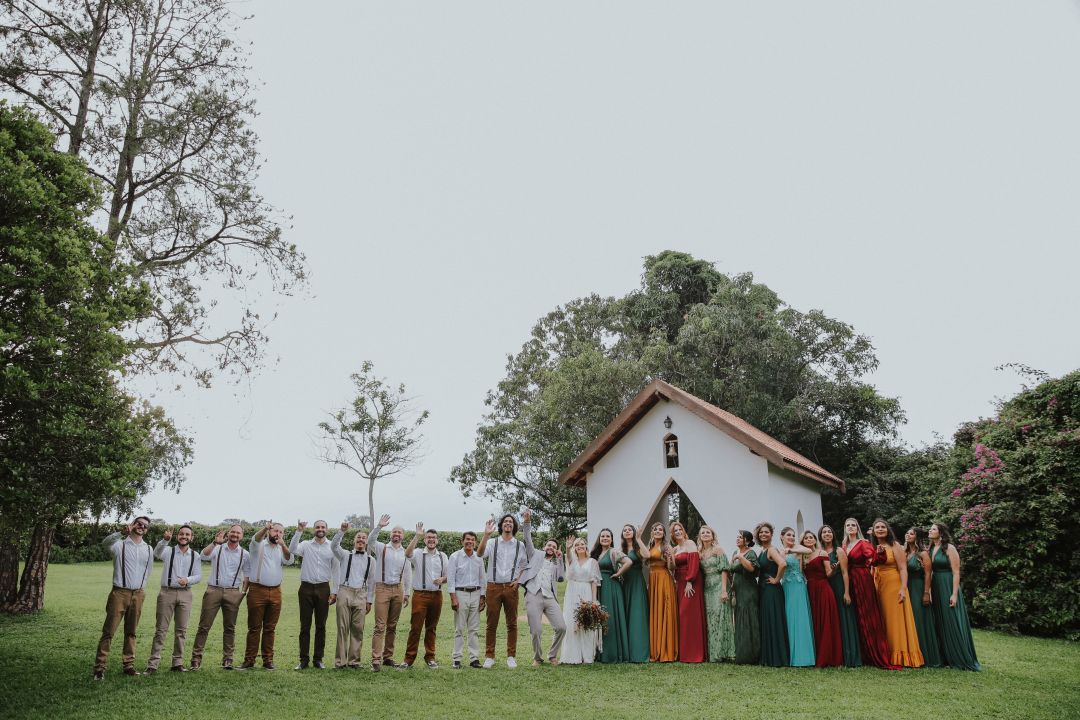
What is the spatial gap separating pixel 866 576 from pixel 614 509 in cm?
797

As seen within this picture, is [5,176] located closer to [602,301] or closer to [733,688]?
[733,688]

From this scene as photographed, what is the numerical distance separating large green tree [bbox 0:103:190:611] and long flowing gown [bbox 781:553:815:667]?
875 centimetres

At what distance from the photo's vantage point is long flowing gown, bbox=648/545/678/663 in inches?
406

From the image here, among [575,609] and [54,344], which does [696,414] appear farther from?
[54,344]

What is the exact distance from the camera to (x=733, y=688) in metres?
8.38

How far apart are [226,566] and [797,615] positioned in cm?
742

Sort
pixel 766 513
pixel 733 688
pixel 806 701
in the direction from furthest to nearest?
pixel 766 513 < pixel 733 688 < pixel 806 701

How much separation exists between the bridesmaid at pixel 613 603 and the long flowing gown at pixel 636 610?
0.07m

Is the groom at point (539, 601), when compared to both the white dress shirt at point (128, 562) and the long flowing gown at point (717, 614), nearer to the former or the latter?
the long flowing gown at point (717, 614)

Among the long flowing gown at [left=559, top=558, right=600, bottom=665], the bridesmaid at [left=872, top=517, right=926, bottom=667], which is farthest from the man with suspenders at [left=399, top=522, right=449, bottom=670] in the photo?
the bridesmaid at [left=872, top=517, right=926, bottom=667]

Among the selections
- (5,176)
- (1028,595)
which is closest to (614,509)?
(1028,595)

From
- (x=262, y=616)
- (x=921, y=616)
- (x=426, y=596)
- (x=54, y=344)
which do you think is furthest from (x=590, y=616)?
(x=54, y=344)

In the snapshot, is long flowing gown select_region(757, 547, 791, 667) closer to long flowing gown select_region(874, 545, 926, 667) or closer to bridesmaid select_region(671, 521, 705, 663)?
bridesmaid select_region(671, 521, 705, 663)

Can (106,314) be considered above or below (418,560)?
above
